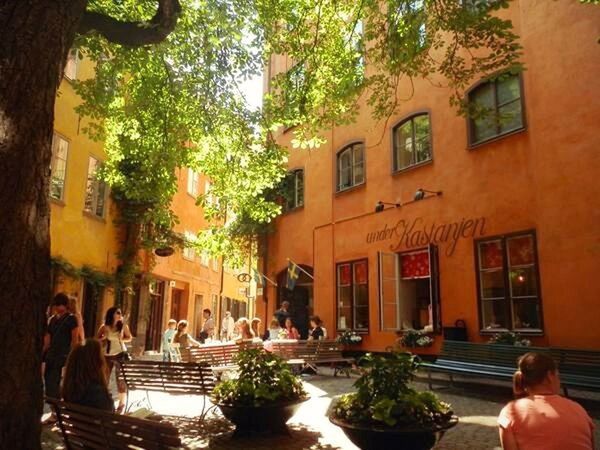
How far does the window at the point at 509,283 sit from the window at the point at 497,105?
7.80 feet

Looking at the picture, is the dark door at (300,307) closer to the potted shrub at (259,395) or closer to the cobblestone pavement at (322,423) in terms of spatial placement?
the cobblestone pavement at (322,423)

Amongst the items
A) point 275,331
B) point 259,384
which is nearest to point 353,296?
point 275,331

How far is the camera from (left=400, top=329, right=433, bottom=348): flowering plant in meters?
12.3

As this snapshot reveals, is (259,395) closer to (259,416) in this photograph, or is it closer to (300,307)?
(259,416)

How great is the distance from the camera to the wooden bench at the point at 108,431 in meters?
3.13

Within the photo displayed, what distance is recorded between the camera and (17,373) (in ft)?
11.1

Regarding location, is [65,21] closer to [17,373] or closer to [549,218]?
[17,373]

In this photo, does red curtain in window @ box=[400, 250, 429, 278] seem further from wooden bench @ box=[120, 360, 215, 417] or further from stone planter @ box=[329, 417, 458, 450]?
stone planter @ box=[329, 417, 458, 450]

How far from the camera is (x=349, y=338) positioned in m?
14.4

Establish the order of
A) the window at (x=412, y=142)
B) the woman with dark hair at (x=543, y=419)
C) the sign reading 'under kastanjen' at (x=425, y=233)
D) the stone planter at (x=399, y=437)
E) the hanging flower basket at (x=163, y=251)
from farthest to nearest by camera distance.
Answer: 1. the hanging flower basket at (x=163, y=251)
2. the window at (x=412, y=142)
3. the sign reading 'under kastanjen' at (x=425, y=233)
4. the stone planter at (x=399, y=437)
5. the woman with dark hair at (x=543, y=419)

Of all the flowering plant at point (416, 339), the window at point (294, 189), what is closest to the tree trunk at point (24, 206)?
the flowering plant at point (416, 339)

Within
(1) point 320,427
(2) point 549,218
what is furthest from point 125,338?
(2) point 549,218

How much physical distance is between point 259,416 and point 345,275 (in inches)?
392

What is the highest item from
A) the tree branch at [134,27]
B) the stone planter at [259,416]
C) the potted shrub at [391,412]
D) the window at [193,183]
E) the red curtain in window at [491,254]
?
the window at [193,183]
